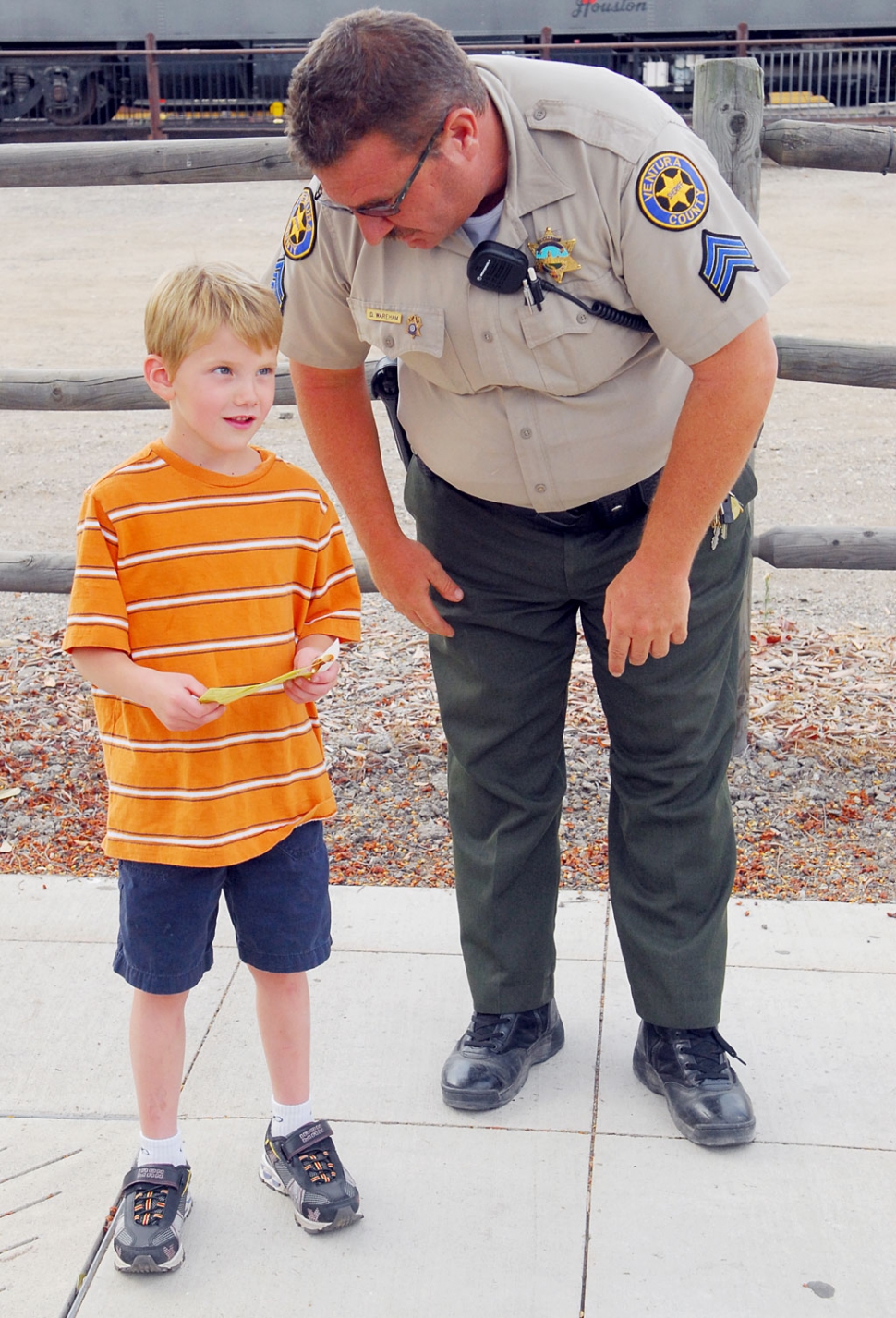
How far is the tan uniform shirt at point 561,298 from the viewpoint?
2.00m

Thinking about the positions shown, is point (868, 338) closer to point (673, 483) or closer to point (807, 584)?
point (807, 584)

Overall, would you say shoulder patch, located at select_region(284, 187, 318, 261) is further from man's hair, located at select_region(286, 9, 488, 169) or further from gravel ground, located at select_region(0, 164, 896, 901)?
gravel ground, located at select_region(0, 164, 896, 901)

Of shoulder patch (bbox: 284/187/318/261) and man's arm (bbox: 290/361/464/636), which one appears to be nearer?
shoulder patch (bbox: 284/187/318/261)

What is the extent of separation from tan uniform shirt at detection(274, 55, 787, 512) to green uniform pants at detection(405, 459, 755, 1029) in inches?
5.0

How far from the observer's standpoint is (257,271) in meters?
11.8

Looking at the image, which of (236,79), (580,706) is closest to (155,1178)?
(580,706)

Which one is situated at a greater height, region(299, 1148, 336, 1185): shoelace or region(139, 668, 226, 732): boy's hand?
region(139, 668, 226, 732): boy's hand

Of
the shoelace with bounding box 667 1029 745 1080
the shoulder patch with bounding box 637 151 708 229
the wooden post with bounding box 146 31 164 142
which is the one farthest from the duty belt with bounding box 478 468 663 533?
the wooden post with bounding box 146 31 164 142

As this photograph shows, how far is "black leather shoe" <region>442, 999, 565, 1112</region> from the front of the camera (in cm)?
254

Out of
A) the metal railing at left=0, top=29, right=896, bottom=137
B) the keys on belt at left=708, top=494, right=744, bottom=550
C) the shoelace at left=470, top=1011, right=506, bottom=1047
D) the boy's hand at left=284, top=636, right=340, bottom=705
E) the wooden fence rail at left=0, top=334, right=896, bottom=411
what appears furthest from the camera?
the metal railing at left=0, top=29, right=896, bottom=137

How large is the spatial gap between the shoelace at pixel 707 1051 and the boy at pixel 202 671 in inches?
26.9

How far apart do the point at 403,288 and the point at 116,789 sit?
34.6 inches

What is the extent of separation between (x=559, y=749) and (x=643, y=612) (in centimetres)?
48

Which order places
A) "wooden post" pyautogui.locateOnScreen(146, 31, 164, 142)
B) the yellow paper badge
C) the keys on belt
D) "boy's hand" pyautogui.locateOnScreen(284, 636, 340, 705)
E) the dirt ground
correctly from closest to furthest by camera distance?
the yellow paper badge
"boy's hand" pyautogui.locateOnScreen(284, 636, 340, 705)
the keys on belt
the dirt ground
"wooden post" pyautogui.locateOnScreen(146, 31, 164, 142)
